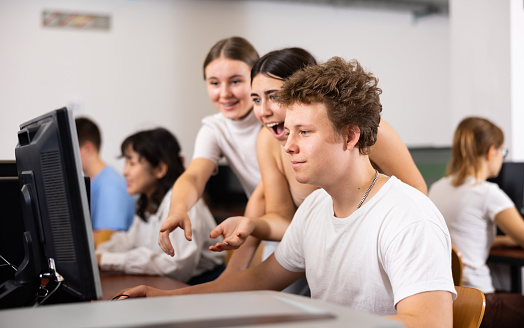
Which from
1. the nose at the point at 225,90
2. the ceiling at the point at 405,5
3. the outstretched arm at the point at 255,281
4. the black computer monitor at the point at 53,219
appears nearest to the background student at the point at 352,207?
the outstretched arm at the point at 255,281

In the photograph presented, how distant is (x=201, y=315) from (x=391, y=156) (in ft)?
3.42

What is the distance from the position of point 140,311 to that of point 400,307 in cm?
59

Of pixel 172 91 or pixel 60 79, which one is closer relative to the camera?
pixel 60 79

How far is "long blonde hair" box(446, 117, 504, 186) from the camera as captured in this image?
2.93 m

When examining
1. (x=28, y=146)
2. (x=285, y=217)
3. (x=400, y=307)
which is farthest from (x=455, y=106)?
(x=28, y=146)

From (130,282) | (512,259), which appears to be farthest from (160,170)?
(512,259)

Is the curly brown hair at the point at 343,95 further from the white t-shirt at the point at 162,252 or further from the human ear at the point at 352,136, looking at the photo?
the white t-shirt at the point at 162,252

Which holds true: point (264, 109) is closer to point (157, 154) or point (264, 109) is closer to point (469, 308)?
point (469, 308)

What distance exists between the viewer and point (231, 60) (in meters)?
2.15

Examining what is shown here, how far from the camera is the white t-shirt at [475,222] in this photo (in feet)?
9.34

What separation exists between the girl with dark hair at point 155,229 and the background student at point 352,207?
830 millimetres

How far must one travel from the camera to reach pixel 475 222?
2.88 m

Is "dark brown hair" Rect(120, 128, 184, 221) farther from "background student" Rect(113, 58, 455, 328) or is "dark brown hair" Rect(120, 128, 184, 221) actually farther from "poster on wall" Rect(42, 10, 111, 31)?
"poster on wall" Rect(42, 10, 111, 31)

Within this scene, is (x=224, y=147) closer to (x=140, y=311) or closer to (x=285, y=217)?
(x=285, y=217)
